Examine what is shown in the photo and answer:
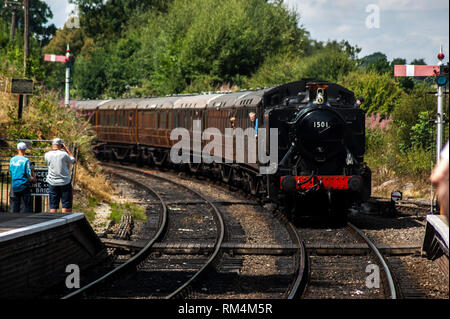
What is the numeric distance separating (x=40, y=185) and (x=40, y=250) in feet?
13.2

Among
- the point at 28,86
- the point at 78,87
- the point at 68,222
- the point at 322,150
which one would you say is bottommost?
the point at 68,222

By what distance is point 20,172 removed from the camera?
11.5 meters

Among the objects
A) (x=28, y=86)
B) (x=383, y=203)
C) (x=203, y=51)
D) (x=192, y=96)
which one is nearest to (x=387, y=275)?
(x=383, y=203)

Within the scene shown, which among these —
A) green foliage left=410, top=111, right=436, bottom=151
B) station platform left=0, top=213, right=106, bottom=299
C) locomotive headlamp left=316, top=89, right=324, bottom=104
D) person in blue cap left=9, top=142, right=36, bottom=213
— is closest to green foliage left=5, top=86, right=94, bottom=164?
person in blue cap left=9, top=142, right=36, bottom=213

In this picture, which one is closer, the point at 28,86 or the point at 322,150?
the point at 322,150

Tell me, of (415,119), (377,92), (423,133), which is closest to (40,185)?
(423,133)

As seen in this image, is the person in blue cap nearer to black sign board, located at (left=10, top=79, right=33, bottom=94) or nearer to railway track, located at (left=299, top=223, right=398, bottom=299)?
black sign board, located at (left=10, top=79, right=33, bottom=94)

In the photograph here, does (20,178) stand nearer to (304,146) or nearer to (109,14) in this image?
(304,146)

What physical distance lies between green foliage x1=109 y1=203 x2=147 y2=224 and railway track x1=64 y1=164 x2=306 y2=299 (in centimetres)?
34

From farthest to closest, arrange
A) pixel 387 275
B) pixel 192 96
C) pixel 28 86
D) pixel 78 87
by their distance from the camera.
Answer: pixel 78 87
pixel 192 96
pixel 28 86
pixel 387 275

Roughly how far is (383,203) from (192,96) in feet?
40.1
